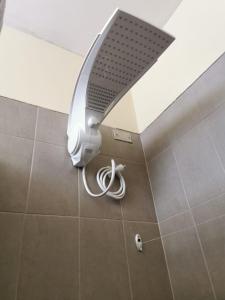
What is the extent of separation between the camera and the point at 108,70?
77 cm

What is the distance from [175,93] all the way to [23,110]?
0.71 meters

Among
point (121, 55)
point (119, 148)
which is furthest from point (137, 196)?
point (121, 55)

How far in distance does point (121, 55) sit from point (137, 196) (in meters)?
0.61

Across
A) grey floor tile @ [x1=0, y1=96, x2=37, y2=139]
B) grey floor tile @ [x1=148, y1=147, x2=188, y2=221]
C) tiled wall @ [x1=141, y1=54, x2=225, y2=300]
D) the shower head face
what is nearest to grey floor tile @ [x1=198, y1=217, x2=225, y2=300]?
tiled wall @ [x1=141, y1=54, x2=225, y2=300]

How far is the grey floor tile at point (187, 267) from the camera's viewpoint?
0.75m

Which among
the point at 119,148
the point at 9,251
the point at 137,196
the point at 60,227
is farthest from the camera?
the point at 119,148

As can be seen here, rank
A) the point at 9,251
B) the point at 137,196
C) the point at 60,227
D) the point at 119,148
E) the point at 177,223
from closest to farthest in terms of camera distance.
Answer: the point at 9,251 → the point at 60,227 → the point at 177,223 → the point at 137,196 → the point at 119,148

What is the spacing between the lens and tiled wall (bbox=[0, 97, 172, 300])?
68 cm

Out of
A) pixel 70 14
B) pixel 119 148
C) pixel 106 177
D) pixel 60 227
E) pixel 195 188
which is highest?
pixel 70 14

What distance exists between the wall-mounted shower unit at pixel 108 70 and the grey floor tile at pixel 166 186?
0.73 feet

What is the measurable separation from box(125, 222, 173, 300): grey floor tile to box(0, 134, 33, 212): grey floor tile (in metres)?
0.44

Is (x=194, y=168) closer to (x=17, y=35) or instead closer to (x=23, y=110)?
(x=23, y=110)

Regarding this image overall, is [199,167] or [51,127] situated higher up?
[51,127]

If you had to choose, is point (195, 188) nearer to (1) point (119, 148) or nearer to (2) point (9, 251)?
(1) point (119, 148)
